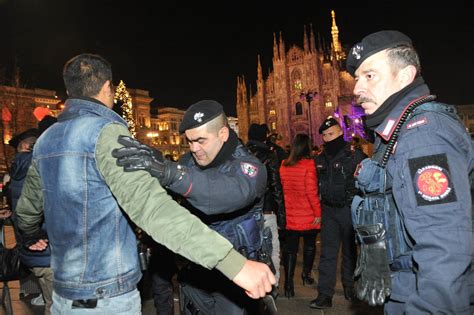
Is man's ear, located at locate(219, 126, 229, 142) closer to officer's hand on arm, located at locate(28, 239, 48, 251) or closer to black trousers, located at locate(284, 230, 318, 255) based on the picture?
officer's hand on arm, located at locate(28, 239, 48, 251)

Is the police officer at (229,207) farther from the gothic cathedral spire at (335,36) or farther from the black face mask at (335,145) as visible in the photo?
the gothic cathedral spire at (335,36)

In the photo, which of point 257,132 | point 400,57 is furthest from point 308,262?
point 400,57

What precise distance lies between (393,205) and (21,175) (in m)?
4.37

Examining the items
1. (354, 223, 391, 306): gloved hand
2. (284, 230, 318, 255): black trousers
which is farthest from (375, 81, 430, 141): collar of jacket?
(284, 230, 318, 255): black trousers

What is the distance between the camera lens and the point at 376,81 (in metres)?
2.35

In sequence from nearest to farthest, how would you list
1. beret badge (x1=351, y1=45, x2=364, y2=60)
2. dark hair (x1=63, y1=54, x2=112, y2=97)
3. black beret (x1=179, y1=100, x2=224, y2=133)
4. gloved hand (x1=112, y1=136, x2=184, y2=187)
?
gloved hand (x1=112, y1=136, x2=184, y2=187) → beret badge (x1=351, y1=45, x2=364, y2=60) → dark hair (x1=63, y1=54, x2=112, y2=97) → black beret (x1=179, y1=100, x2=224, y2=133)

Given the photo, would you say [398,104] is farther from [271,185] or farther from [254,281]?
[271,185]

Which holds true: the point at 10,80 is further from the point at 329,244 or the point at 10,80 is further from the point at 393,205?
the point at 393,205

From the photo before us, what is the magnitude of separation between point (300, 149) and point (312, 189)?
0.71 m

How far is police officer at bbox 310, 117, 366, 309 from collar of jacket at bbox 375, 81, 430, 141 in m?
3.40

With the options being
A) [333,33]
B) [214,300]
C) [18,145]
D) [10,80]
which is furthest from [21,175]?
[333,33]

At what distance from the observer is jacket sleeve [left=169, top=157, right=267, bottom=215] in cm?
257

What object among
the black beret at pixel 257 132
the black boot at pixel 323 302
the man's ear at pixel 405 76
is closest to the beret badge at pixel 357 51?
the man's ear at pixel 405 76

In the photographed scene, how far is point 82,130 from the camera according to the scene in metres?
2.29
